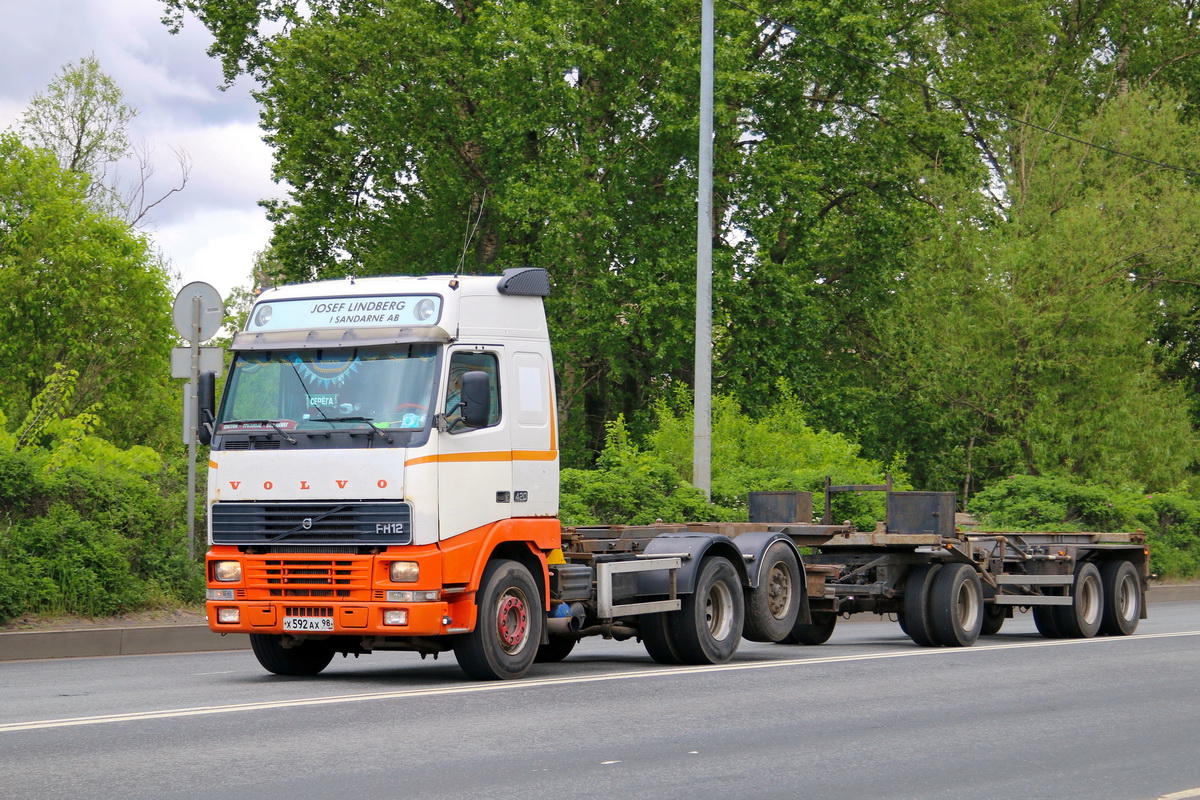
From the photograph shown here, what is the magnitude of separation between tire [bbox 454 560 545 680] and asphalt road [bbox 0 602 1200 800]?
0.82 feet

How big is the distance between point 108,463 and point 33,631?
3.16 metres

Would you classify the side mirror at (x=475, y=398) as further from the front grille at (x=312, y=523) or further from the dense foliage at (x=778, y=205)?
the dense foliage at (x=778, y=205)

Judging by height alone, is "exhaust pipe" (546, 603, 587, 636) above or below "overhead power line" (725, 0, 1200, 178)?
below

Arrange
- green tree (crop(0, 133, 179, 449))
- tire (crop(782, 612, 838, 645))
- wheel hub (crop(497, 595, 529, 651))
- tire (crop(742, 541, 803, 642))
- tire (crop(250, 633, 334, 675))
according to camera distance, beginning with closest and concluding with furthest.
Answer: wheel hub (crop(497, 595, 529, 651)), tire (crop(250, 633, 334, 675)), tire (crop(742, 541, 803, 642)), tire (crop(782, 612, 838, 645)), green tree (crop(0, 133, 179, 449))

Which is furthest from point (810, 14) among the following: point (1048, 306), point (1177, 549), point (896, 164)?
point (1177, 549)

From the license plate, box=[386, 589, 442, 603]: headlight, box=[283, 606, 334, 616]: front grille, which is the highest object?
box=[386, 589, 442, 603]: headlight

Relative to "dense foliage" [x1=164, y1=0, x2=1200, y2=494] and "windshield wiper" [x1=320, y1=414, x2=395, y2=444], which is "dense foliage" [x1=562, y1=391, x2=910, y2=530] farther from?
"windshield wiper" [x1=320, y1=414, x2=395, y2=444]

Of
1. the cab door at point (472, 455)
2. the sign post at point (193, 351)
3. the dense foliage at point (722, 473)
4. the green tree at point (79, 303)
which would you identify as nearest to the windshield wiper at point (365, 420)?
the cab door at point (472, 455)

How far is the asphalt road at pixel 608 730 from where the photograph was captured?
749 centimetres

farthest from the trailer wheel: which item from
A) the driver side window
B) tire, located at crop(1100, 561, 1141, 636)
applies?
the driver side window

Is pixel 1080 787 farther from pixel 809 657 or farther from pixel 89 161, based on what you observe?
pixel 89 161

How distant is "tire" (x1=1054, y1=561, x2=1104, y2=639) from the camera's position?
18.0 m

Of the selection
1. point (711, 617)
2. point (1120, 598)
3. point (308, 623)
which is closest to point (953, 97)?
point (1120, 598)

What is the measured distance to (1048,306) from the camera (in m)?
33.0
